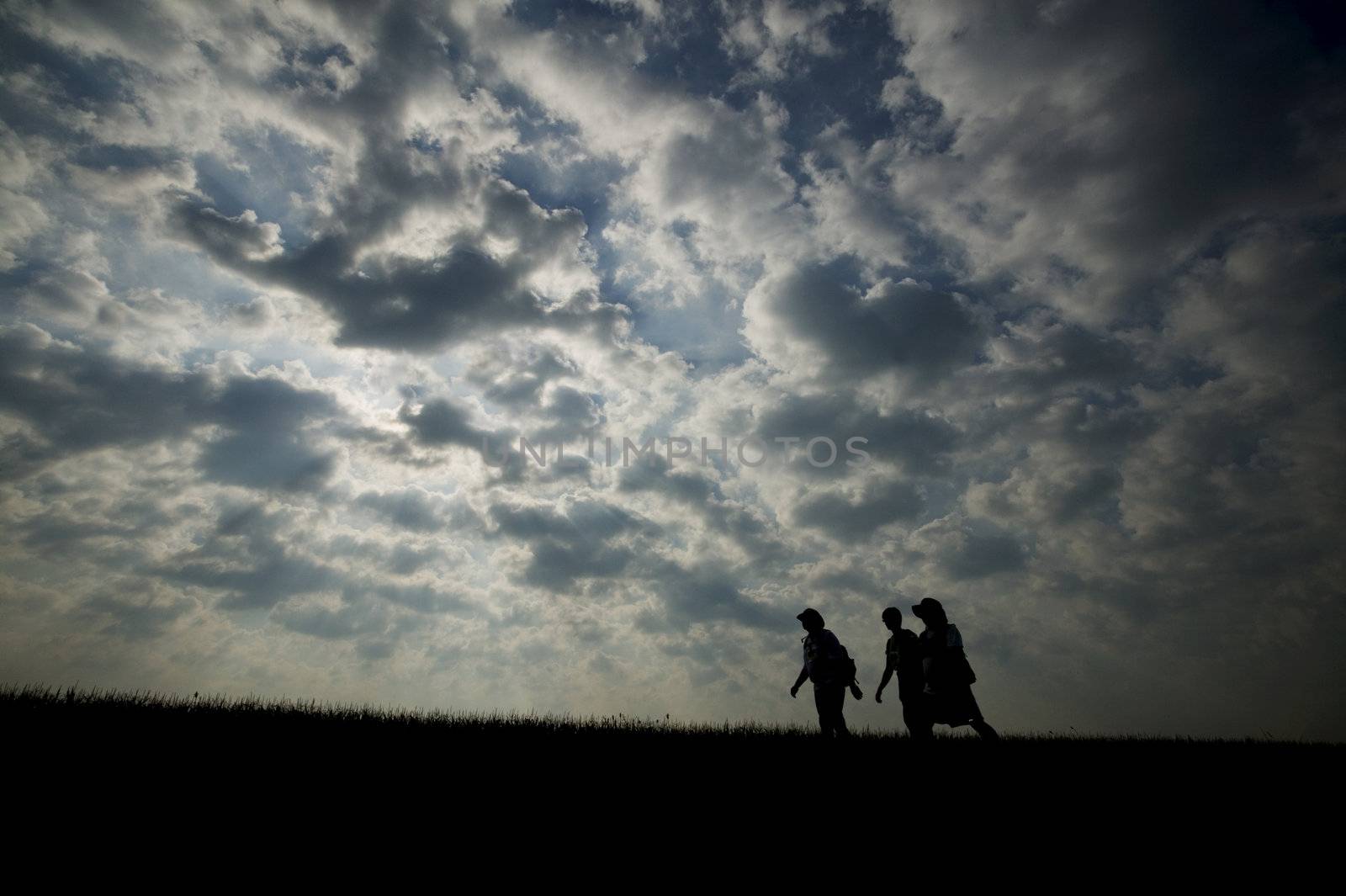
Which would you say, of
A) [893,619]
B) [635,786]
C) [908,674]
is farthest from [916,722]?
[635,786]

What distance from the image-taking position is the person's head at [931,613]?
928cm

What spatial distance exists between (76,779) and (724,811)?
20.2 feet

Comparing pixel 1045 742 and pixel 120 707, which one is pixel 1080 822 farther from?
pixel 120 707

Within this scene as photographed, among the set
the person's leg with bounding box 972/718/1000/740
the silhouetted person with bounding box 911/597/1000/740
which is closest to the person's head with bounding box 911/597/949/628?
the silhouetted person with bounding box 911/597/1000/740

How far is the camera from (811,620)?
1135 centimetres

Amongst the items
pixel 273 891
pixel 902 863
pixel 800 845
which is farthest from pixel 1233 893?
pixel 273 891

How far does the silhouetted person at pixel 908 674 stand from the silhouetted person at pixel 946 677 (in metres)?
0.27

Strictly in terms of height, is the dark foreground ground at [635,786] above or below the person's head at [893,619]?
below

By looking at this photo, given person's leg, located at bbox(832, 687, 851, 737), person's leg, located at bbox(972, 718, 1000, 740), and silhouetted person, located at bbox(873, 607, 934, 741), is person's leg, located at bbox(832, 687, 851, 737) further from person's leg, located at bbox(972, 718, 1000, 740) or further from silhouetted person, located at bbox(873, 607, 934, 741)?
person's leg, located at bbox(972, 718, 1000, 740)

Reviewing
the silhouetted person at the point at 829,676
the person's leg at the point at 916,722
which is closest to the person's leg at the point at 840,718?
the silhouetted person at the point at 829,676

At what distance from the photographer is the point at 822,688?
36.0 feet

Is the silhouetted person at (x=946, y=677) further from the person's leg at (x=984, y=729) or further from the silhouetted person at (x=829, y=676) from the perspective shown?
the silhouetted person at (x=829, y=676)

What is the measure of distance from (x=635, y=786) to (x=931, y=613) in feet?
17.3

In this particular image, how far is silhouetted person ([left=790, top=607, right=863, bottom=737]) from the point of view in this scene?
10961mm
